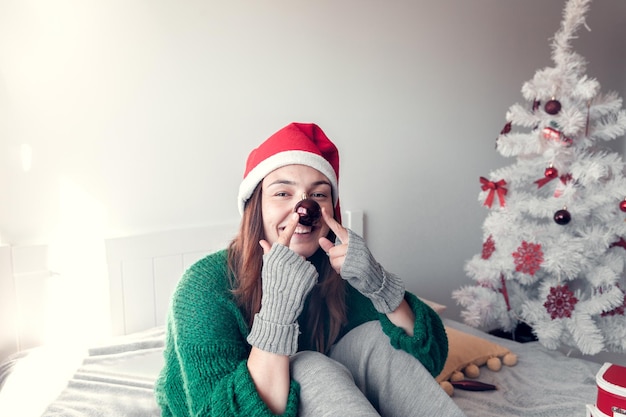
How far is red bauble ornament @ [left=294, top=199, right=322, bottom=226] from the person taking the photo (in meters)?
1.11

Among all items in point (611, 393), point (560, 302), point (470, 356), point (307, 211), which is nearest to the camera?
point (611, 393)

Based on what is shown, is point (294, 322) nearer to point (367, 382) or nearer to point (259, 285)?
point (259, 285)

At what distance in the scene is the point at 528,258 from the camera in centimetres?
A: 195

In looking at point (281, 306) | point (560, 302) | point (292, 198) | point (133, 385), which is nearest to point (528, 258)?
point (560, 302)

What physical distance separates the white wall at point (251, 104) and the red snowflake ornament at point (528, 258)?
558mm

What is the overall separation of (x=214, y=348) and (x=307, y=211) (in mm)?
330

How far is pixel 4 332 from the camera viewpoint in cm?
160

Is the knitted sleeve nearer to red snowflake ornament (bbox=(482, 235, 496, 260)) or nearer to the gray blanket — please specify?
the gray blanket

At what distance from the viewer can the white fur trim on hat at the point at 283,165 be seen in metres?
1.20

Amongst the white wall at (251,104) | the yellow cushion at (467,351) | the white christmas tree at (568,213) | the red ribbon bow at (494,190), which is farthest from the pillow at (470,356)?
the white wall at (251,104)

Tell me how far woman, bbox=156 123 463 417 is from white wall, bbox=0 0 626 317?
0.63 metres

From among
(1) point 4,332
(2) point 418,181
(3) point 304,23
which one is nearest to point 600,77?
(2) point 418,181

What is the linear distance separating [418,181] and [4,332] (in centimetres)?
169

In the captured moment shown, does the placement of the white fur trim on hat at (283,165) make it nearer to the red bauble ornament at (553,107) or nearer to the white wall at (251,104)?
the white wall at (251,104)
